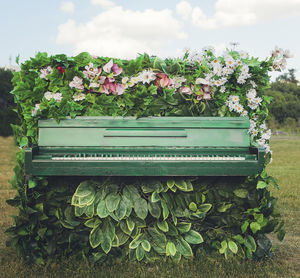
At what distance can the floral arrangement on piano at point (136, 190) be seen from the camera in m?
4.48

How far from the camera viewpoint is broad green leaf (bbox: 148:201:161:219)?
14.6ft

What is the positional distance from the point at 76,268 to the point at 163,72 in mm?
2375

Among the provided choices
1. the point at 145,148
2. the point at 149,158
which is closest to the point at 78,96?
the point at 145,148

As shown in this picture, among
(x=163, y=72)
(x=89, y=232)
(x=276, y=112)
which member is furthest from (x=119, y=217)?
(x=276, y=112)

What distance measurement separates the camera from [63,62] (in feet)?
14.9

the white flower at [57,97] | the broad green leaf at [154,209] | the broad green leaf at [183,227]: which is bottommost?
the broad green leaf at [183,227]

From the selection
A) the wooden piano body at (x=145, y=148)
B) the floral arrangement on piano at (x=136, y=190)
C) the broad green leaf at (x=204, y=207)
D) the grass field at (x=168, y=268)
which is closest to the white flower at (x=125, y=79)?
the floral arrangement on piano at (x=136, y=190)

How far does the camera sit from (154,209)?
4473mm

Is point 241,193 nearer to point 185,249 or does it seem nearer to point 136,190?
point 185,249

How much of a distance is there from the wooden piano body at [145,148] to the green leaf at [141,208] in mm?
485

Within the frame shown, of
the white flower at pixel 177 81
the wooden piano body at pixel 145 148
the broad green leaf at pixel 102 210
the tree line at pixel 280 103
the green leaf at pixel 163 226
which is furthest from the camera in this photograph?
the tree line at pixel 280 103

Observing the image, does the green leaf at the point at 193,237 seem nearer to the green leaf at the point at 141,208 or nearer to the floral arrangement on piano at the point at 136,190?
the floral arrangement on piano at the point at 136,190

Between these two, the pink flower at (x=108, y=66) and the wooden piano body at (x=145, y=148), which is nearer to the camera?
the wooden piano body at (x=145, y=148)

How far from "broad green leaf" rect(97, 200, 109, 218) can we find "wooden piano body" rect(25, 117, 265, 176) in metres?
0.49
